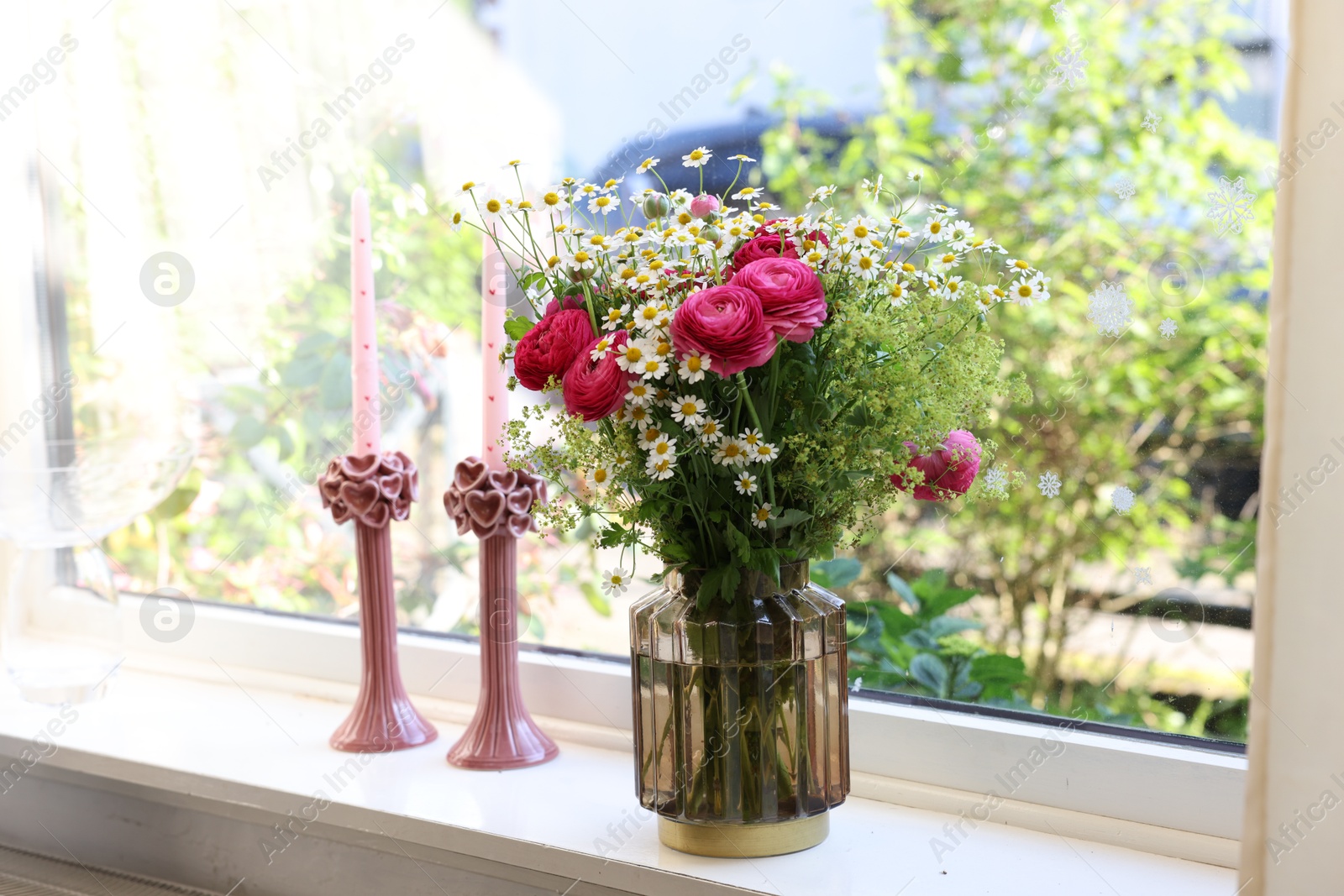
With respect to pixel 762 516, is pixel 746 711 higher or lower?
lower

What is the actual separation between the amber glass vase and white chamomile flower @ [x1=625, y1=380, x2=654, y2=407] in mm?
150

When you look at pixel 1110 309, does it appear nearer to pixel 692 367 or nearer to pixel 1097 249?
pixel 1097 249

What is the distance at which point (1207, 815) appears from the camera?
84 centimetres

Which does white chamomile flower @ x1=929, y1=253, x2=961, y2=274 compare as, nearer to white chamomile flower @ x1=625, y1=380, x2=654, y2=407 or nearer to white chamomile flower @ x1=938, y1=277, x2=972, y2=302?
white chamomile flower @ x1=938, y1=277, x2=972, y2=302

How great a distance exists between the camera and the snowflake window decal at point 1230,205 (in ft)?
2.67

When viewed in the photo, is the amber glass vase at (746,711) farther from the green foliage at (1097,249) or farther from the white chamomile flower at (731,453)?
the green foliage at (1097,249)

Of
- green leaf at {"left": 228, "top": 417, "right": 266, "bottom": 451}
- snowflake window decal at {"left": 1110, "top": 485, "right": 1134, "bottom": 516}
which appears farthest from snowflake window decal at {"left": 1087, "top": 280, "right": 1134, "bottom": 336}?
green leaf at {"left": 228, "top": 417, "right": 266, "bottom": 451}

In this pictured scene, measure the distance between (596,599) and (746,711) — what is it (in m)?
0.40

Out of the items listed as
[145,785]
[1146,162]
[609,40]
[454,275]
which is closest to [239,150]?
[454,275]

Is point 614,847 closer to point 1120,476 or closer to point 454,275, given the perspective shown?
point 1120,476

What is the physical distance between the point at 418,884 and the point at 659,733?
13.4 inches

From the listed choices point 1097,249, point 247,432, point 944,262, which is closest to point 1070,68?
point 1097,249

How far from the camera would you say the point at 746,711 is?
0.78 meters

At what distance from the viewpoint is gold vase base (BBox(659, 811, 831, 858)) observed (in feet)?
2.65
